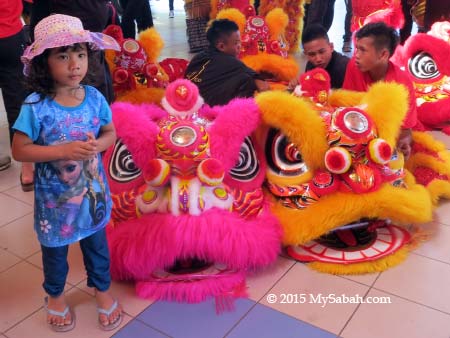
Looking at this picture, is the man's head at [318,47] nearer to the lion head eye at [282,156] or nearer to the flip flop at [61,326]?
the lion head eye at [282,156]

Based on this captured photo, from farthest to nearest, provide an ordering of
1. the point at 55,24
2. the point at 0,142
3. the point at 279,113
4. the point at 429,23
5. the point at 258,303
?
the point at 429,23 → the point at 0,142 → the point at 279,113 → the point at 258,303 → the point at 55,24

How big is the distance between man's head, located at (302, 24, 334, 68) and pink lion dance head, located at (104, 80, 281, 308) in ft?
3.13

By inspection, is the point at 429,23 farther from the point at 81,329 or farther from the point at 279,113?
the point at 81,329

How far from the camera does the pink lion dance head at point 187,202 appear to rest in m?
1.67

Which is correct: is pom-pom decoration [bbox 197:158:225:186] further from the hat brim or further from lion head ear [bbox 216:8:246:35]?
lion head ear [bbox 216:8:246:35]

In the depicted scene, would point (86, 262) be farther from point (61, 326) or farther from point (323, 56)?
point (323, 56)

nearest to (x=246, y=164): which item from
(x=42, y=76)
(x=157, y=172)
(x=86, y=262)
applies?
(x=157, y=172)

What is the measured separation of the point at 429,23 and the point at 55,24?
10.5 feet

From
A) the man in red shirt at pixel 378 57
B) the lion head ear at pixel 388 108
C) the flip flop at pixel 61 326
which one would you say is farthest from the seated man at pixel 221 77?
the flip flop at pixel 61 326

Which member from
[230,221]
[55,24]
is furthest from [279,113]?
[55,24]

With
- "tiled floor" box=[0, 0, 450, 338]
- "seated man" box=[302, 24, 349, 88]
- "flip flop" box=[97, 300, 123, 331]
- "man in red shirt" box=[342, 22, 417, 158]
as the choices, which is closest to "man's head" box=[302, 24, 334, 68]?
"seated man" box=[302, 24, 349, 88]

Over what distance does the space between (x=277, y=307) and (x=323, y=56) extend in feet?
5.12

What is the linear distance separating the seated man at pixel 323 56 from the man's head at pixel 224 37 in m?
0.48

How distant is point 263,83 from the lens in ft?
8.64
